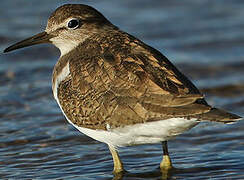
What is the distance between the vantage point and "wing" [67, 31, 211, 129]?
28.6ft

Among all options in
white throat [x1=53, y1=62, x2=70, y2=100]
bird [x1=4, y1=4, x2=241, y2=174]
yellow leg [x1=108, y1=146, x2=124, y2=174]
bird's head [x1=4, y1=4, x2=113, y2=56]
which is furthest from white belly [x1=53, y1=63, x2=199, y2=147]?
bird's head [x1=4, y1=4, x2=113, y2=56]

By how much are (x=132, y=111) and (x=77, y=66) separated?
1.36m

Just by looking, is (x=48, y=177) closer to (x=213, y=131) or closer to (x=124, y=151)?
(x=124, y=151)

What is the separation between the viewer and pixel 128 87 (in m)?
9.05

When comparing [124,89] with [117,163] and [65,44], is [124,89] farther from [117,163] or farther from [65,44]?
[65,44]

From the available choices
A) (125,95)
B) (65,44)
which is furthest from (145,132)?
(65,44)

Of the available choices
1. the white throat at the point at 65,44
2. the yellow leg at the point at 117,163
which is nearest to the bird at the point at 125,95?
the yellow leg at the point at 117,163

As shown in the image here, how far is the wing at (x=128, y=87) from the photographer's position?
8.71 metres

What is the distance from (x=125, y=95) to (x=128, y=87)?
12cm

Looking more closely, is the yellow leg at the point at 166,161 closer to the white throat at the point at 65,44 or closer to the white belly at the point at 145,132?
the white belly at the point at 145,132

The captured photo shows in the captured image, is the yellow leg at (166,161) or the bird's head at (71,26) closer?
the yellow leg at (166,161)

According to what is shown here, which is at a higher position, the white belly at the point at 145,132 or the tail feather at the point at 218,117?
the tail feather at the point at 218,117

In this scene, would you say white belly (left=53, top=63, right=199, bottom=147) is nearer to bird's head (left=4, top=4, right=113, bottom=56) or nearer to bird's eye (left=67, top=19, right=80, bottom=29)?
bird's head (left=4, top=4, right=113, bottom=56)

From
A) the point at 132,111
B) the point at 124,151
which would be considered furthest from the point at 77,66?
the point at 124,151
